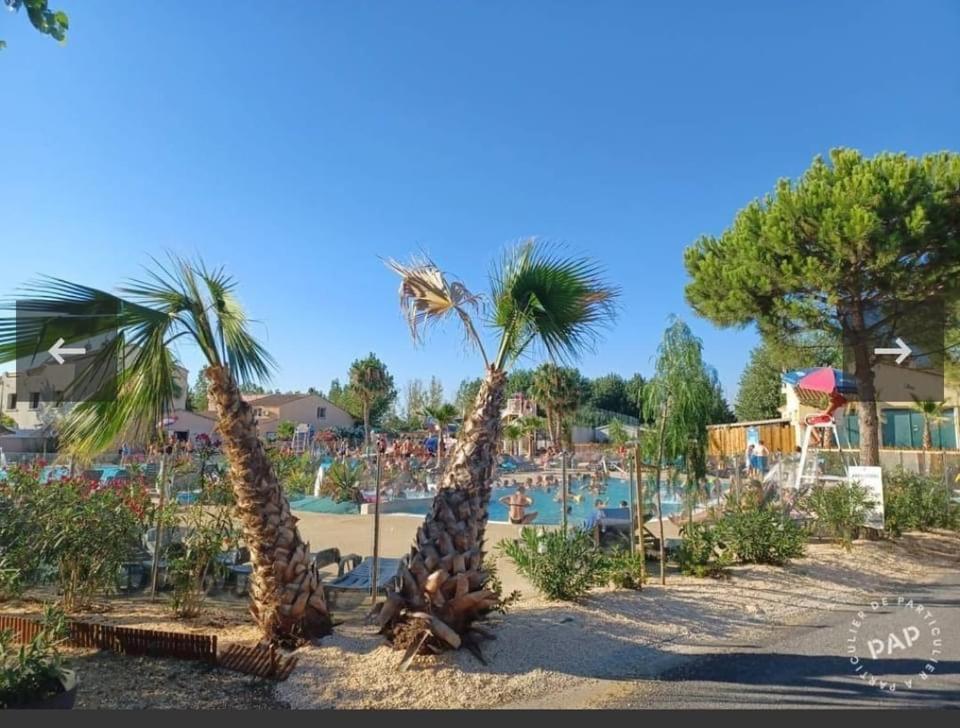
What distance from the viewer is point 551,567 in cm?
617

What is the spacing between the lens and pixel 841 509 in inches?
368

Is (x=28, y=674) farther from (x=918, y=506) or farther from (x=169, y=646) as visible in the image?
(x=918, y=506)

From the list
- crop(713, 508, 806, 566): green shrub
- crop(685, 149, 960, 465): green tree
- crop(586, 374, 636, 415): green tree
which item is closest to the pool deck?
crop(713, 508, 806, 566): green shrub

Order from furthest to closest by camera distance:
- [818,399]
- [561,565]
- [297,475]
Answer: [297,475] < [818,399] < [561,565]

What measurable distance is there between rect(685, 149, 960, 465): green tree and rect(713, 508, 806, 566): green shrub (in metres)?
4.12

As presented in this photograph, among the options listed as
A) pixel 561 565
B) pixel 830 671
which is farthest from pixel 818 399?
pixel 830 671

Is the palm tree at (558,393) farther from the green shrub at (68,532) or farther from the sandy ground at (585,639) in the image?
the green shrub at (68,532)

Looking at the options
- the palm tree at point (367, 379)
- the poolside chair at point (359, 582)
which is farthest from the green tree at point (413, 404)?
the poolside chair at point (359, 582)

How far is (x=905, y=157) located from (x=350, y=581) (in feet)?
38.7

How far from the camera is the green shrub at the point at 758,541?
793 centimetres

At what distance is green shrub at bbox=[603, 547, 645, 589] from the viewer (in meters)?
6.69

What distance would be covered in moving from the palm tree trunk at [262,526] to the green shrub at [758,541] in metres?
5.84

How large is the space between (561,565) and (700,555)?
2473 millimetres

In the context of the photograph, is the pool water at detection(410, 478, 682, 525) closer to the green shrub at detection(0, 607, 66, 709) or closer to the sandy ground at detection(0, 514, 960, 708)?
the sandy ground at detection(0, 514, 960, 708)
